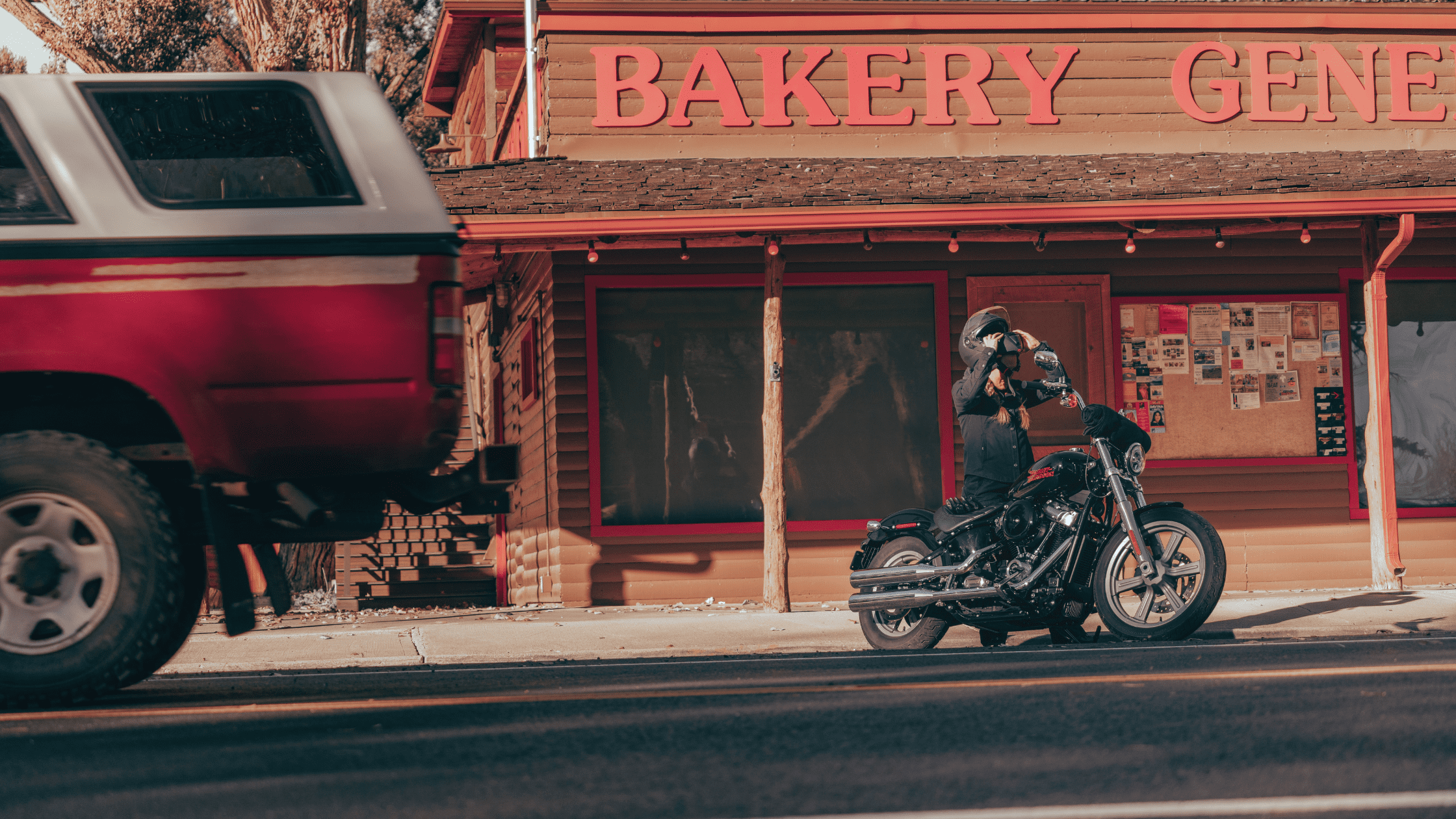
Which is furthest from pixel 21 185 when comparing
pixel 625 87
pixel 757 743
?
pixel 625 87

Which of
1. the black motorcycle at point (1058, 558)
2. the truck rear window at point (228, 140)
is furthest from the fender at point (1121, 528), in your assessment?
the truck rear window at point (228, 140)

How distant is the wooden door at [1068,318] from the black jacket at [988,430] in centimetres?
503

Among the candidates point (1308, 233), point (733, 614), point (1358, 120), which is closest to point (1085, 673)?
point (733, 614)

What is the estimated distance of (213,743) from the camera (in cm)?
439

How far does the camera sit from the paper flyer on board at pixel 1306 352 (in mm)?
13719

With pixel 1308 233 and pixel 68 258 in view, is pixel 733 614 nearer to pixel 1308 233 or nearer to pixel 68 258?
pixel 1308 233

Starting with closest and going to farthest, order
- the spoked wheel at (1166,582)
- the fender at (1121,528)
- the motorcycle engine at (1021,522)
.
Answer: the spoked wheel at (1166,582)
the fender at (1121,528)
the motorcycle engine at (1021,522)

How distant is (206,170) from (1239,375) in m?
10.5

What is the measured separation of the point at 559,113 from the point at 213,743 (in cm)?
1011

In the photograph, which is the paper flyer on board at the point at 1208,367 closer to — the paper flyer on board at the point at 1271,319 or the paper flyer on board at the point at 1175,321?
the paper flyer on board at the point at 1175,321

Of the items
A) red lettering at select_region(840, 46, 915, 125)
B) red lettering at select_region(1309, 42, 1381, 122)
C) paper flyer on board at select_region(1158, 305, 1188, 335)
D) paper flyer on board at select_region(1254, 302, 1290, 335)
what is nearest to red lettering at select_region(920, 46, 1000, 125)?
red lettering at select_region(840, 46, 915, 125)

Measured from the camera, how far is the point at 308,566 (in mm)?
19188

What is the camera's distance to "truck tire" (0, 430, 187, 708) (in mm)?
4910

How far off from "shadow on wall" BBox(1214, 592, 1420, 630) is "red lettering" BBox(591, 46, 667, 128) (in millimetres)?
6807
